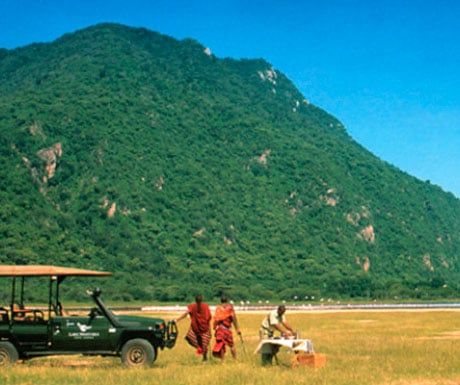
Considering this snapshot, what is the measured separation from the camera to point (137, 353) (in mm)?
26109

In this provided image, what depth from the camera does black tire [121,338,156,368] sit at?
25984mm

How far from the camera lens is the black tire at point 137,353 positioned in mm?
25984

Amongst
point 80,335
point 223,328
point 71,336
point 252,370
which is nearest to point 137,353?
point 80,335

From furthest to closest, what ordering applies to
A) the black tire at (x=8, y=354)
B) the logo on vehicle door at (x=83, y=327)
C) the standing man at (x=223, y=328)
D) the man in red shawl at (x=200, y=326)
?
the standing man at (x=223, y=328) → the man in red shawl at (x=200, y=326) → the logo on vehicle door at (x=83, y=327) → the black tire at (x=8, y=354)

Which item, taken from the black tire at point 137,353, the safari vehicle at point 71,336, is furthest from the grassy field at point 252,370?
the safari vehicle at point 71,336

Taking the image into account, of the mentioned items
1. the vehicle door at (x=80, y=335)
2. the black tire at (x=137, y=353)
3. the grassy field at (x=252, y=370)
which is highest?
the vehicle door at (x=80, y=335)

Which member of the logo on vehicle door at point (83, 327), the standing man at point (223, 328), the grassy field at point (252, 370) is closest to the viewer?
the grassy field at point (252, 370)

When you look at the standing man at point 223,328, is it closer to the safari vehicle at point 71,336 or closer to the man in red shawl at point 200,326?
the man in red shawl at point 200,326

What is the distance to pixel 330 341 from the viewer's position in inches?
1593

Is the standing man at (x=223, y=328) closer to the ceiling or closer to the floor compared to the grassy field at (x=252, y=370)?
closer to the ceiling

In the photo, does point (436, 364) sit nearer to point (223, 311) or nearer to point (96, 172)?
point (223, 311)

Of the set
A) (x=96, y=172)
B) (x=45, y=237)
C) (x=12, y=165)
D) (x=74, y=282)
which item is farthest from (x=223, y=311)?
(x=96, y=172)

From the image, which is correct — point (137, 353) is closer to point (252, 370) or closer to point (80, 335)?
point (80, 335)

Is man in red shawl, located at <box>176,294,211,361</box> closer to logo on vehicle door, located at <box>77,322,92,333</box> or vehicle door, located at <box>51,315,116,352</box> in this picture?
vehicle door, located at <box>51,315,116,352</box>
